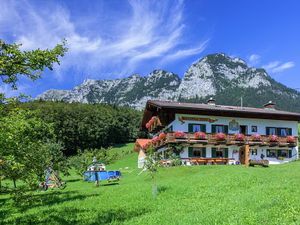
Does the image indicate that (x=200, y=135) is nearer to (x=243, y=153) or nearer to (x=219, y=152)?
(x=219, y=152)

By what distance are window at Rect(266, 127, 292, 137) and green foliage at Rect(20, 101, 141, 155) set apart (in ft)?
179

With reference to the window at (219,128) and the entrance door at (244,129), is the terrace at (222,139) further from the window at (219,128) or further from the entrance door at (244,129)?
the entrance door at (244,129)

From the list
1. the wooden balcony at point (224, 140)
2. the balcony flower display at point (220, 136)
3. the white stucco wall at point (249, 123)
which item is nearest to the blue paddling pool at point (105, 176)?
the wooden balcony at point (224, 140)

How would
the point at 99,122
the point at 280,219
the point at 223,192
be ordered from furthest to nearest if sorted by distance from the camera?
the point at 99,122 → the point at 223,192 → the point at 280,219

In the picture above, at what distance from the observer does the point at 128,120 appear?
11619 centimetres

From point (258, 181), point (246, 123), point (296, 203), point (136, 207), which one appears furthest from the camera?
point (246, 123)

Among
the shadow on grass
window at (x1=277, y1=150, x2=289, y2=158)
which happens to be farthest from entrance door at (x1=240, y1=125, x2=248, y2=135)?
the shadow on grass

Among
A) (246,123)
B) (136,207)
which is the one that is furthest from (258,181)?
(246,123)

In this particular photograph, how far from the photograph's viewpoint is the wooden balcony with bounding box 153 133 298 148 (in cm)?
5006

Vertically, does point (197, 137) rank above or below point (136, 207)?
above

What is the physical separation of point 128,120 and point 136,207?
95745 millimetres

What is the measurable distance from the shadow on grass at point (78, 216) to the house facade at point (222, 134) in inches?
1174

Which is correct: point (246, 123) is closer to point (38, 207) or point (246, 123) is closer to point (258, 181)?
point (258, 181)

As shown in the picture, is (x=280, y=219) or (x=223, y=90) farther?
(x=223, y=90)
